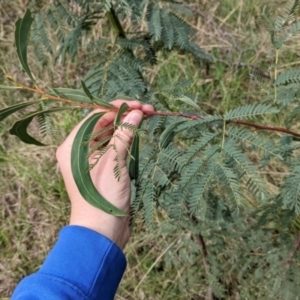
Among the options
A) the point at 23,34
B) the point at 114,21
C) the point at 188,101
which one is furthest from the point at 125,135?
the point at 114,21

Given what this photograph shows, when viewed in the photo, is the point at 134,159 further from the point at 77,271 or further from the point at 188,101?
the point at 77,271

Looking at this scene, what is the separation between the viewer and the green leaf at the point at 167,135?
101 cm

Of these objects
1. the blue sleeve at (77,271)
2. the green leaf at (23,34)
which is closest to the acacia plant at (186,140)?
Answer: the green leaf at (23,34)

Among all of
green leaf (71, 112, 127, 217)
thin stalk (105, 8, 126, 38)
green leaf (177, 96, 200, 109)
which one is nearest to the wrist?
green leaf (71, 112, 127, 217)

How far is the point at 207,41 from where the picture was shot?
2684 mm

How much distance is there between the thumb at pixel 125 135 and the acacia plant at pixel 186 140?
0.08 ft

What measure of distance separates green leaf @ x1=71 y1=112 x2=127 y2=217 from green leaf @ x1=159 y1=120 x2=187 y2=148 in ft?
0.46

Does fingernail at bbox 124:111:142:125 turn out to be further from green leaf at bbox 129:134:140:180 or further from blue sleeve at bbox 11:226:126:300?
blue sleeve at bbox 11:226:126:300

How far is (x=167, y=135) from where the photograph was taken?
1.03 m

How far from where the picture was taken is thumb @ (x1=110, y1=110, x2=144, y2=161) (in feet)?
3.35

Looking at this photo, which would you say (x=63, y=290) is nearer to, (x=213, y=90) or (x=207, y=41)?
(x=213, y=90)

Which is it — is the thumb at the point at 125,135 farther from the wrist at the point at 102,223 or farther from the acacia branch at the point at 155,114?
the wrist at the point at 102,223

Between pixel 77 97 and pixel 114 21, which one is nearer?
pixel 77 97

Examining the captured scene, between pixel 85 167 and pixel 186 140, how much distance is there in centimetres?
43
